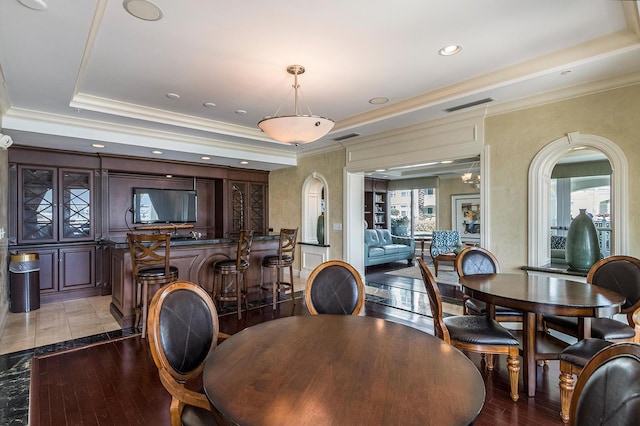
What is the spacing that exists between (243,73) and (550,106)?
3.24 meters

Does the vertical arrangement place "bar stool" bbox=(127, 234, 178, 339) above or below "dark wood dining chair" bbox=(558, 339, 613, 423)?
above

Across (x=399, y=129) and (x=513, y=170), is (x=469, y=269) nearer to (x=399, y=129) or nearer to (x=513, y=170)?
(x=513, y=170)

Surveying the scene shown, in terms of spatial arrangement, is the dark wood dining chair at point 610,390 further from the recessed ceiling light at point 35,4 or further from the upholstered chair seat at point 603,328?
the recessed ceiling light at point 35,4

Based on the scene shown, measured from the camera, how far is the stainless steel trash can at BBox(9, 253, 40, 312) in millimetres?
4477

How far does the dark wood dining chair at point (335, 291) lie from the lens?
245 centimetres

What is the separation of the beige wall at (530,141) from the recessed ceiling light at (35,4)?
13.9ft

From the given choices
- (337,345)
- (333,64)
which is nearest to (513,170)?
(333,64)

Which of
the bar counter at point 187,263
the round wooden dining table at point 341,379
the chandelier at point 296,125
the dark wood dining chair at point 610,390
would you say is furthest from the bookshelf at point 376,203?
the dark wood dining chair at point 610,390

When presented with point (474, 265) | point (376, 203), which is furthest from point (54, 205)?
point (376, 203)

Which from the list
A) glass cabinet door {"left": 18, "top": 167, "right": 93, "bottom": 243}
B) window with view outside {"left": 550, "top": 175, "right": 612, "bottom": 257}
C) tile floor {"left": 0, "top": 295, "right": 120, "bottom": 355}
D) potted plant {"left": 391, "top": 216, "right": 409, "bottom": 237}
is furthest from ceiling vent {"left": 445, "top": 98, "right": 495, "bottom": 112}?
potted plant {"left": 391, "top": 216, "right": 409, "bottom": 237}

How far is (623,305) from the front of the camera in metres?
2.69

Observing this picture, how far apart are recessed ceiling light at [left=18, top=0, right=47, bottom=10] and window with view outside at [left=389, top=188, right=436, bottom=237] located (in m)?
9.70

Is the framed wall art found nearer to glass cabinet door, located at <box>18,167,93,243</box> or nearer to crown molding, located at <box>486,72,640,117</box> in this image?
crown molding, located at <box>486,72,640,117</box>

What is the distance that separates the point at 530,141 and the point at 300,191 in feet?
13.8
